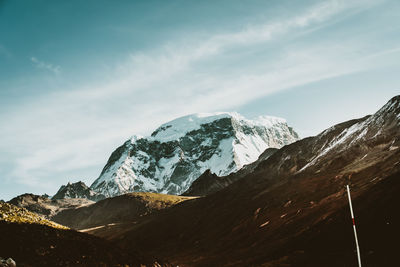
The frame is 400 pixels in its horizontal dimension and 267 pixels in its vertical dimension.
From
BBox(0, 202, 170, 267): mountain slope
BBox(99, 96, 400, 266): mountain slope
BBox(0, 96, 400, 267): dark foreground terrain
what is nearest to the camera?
BBox(0, 202, 170, 267): mountain slope

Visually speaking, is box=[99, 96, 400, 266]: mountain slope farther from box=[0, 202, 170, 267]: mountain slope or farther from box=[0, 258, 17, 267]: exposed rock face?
box=[0, 258, 17, 267]: exposed rock face

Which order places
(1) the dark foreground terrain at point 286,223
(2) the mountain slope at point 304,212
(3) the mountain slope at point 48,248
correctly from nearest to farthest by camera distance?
(3) the mountain slope at point 48,248, (1) the dark foreground terrain at point 286,223, (2) the mountain slope at point 304,212

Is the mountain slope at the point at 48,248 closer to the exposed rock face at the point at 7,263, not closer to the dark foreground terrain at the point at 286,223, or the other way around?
the dark foreground terrain at the point at 286,223

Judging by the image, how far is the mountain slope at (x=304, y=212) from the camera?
46.6m

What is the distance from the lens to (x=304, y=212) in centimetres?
8556

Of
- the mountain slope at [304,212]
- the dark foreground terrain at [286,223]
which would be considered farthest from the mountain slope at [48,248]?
the mountain slope at [304,212]

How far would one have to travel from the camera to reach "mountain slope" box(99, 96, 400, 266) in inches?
1835

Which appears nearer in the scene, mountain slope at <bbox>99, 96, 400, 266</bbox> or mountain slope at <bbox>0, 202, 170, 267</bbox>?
mountain slope at <bbox>0, 202, 170, 267</bbox>

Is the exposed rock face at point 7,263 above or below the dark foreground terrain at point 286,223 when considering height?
above

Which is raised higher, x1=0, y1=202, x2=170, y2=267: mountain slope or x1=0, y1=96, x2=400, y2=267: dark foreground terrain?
x1=0, y1=202, x2=170, y2=267: mountain slope

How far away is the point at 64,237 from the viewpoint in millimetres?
30469

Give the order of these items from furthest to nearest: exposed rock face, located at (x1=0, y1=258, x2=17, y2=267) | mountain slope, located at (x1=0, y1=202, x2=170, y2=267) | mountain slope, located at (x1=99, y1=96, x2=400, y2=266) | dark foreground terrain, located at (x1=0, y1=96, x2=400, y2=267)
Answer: mountain slope, located at (x1=99, y1=96, x2=400, y2=266)
dark foreground terrain, located at (x1=0, y1=96, x2=400, y2=267)
mountain slope, located at (x1=0, y1=202, x2=170, y2=267)
exposed rock face, located at (x1=0, y1=258, x2=17, y2=267)

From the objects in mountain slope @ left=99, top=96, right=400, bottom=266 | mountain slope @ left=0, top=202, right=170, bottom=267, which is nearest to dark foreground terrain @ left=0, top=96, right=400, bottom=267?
mountain slope @ left=0, top=202, right=170, bottom=267

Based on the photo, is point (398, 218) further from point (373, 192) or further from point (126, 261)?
point (126, 261)
